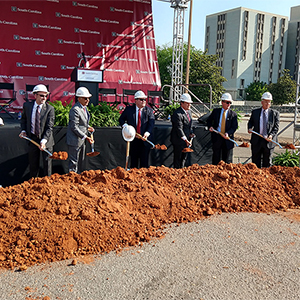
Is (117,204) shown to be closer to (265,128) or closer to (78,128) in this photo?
(78,128)

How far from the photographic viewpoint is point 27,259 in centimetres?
319

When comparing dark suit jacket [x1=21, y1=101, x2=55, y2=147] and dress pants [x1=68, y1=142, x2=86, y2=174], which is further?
dress pants [x1=68, y1=142, x2=86, y2=174]

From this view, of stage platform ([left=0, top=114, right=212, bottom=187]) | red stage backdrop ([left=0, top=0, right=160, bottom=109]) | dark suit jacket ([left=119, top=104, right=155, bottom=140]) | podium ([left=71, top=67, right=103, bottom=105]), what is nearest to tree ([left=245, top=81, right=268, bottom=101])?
red stage backdrop ([left=0, top=0, right=160, bottom=109])

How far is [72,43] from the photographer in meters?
14.9

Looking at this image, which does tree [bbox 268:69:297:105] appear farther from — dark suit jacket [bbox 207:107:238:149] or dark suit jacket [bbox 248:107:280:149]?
dark suit jacket [bbox 207:107:238:149]

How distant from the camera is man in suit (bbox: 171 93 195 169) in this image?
6746mm

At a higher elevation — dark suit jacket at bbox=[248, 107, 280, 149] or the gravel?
dark suit jacket at bbox=[248, 107, 280, 149]

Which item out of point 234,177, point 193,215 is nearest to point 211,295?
point 193,215

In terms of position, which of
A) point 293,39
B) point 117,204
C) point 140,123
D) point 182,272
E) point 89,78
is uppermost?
point 293,39

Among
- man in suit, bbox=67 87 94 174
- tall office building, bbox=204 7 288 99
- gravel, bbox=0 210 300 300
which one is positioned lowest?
gravel, bbox=0 210 300 300

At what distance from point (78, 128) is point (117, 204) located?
7.58 feet

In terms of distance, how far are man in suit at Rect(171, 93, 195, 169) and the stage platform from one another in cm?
68

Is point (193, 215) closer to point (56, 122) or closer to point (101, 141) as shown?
point (101, 141)

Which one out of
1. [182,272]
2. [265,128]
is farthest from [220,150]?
[182,272]
